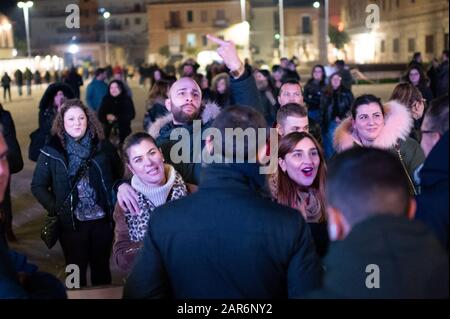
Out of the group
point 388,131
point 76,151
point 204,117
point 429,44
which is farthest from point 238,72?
point 429,44

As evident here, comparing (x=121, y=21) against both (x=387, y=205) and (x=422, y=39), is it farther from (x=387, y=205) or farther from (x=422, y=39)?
(x=387, y=205)

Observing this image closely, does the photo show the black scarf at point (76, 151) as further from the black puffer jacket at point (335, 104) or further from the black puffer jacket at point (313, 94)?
the black puffer jacket at point (313, 94)

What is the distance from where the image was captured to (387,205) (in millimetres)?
2033

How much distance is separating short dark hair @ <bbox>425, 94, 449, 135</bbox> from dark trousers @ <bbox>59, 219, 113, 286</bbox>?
288 cm

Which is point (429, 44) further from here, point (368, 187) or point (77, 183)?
point (368, 187)

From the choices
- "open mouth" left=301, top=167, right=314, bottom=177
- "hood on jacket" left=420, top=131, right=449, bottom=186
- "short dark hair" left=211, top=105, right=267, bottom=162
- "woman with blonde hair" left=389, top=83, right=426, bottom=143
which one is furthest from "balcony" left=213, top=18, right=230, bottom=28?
"hood on jacket" left=420, top=131, right=449, bottom=186

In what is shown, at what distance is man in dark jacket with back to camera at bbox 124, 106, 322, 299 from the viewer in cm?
257

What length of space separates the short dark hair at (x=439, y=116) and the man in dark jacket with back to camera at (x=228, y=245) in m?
0.68

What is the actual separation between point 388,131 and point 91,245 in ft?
7.72

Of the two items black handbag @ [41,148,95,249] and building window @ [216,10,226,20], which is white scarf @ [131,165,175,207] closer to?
black handbag @ [41,148,95,249]

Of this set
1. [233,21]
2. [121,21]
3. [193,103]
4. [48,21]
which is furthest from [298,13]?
[193,103]

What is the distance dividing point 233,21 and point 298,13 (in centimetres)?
803

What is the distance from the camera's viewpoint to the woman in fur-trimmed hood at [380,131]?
192 inches

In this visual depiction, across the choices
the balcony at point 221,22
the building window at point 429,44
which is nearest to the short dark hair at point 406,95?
the building window at point 429,44
